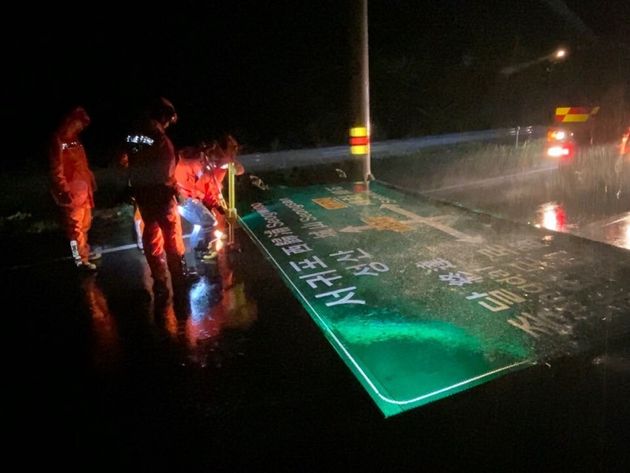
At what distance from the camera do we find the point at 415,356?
3.05 m

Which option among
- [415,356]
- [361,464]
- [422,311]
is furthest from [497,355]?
[361,464]

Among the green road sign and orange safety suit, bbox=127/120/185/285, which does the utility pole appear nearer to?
the green road sign

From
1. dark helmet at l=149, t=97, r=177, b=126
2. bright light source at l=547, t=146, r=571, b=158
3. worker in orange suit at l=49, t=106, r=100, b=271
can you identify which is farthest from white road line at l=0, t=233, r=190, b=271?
bright light source at l=547, t=146, r=571, b=158

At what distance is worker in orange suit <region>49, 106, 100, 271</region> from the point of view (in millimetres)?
4574

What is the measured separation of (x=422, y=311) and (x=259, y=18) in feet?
55.4

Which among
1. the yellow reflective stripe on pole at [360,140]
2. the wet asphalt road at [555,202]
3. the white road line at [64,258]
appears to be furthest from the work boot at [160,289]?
the yellow reflective stripe on pole at [360,140]

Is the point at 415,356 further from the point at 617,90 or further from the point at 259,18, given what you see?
the point at 259,18

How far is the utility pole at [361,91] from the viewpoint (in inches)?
306

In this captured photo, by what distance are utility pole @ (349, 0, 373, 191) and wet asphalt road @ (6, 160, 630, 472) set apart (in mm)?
5374

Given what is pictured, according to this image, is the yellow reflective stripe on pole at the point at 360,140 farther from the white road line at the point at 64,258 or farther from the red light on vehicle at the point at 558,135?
the white road line at the point at 64,258

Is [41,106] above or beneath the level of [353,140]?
above

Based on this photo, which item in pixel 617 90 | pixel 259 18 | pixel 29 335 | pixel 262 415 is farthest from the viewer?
pixel 259 18

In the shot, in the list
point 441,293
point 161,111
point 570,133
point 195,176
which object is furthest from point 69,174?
point 570,133

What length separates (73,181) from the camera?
482 centimetres
